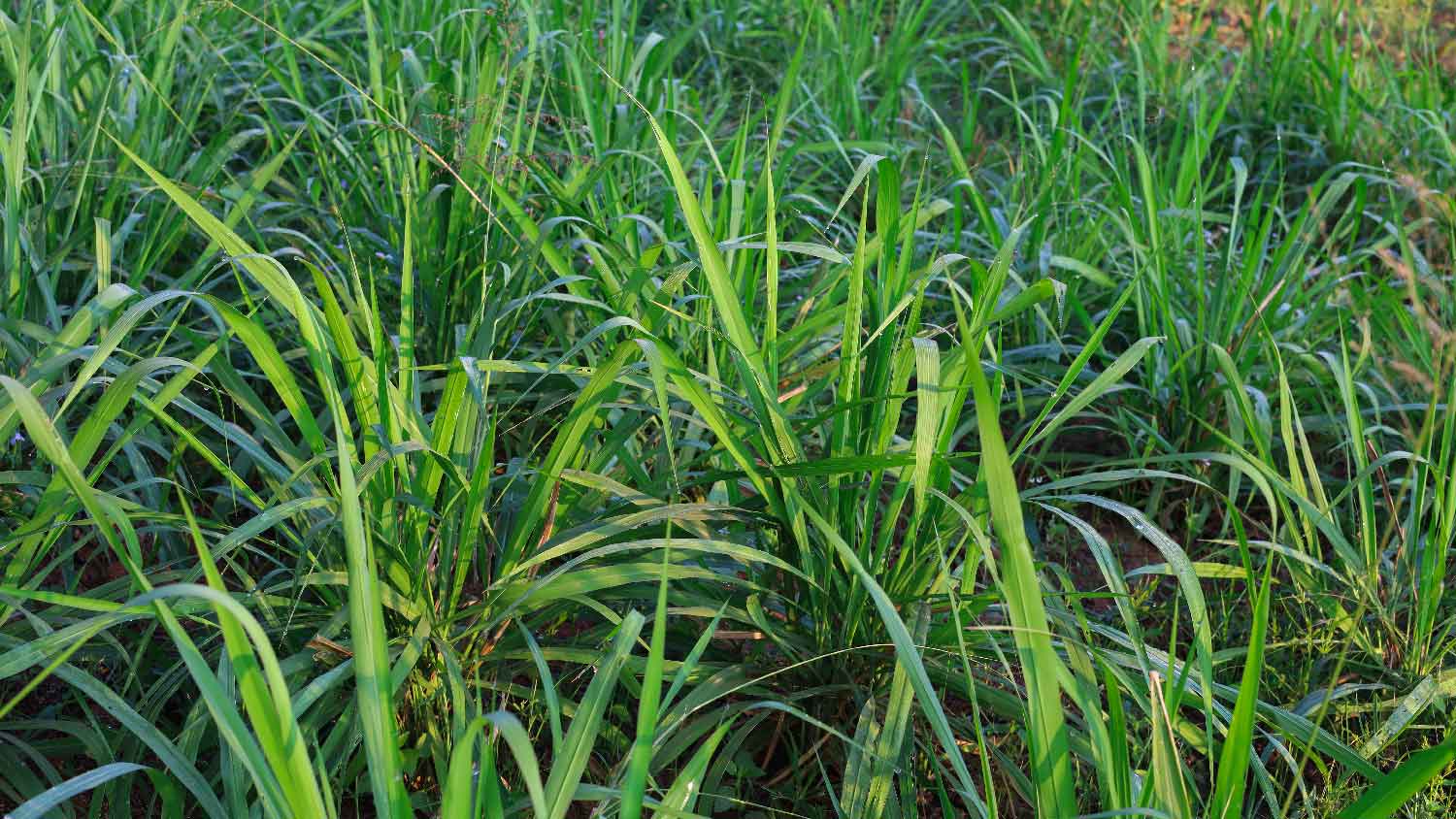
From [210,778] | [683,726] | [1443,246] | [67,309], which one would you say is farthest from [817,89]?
[210,778]

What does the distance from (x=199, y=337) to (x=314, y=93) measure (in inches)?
52.2

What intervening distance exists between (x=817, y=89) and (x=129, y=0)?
4.81ft

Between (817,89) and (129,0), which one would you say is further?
(817,89)

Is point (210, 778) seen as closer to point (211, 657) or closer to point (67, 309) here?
point (211, 657)

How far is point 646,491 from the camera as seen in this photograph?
1527mm

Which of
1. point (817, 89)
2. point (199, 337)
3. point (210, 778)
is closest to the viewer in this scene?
point (210, 778)

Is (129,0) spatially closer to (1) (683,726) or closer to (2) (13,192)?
(2) (13,192)

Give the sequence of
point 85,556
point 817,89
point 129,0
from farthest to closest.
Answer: point 817,89, point 129,0, point 85,556

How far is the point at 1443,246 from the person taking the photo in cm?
258

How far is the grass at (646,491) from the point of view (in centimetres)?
114

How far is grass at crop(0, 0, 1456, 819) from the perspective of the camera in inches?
44.8

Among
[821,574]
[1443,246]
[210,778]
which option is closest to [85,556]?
[210,778]

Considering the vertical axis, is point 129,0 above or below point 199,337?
above

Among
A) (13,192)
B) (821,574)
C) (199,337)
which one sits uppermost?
(13,192)
